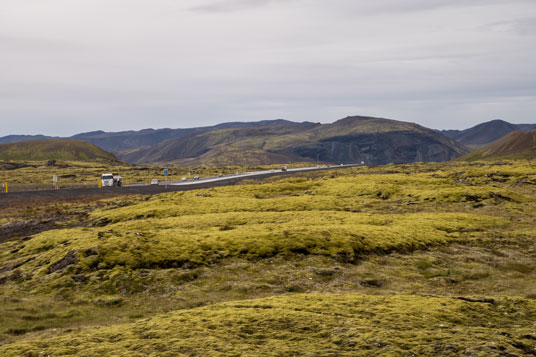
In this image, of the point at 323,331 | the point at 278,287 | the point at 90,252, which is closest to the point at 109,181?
the point at 90,252

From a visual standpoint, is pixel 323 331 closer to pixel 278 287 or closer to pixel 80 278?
pixel 278 287

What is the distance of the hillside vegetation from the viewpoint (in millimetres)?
16156

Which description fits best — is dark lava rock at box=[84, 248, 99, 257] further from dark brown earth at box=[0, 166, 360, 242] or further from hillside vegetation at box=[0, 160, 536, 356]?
dark brown earth at box=[0, 166, 360, 242]

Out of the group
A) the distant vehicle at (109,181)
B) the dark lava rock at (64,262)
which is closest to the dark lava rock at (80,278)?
the dark lava rock at (64,262)

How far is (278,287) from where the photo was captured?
26266 millimetres

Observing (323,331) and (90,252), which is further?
(90,252)

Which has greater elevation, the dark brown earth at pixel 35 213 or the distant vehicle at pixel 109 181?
the distant vehicle at pixel 109 181

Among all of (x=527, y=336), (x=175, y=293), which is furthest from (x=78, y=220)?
Answer: (x=527, y=336)

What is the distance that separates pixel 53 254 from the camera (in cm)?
3145

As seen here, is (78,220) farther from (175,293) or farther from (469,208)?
(469,208)

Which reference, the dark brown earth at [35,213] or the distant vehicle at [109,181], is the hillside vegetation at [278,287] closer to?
the dark brown earth at [35,213]

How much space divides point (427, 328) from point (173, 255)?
736 inches

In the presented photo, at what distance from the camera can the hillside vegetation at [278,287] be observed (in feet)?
53.0

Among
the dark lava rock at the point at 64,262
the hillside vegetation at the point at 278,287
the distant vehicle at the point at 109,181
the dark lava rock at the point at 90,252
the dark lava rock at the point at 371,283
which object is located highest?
the distant vehicle at the point at 109,181
